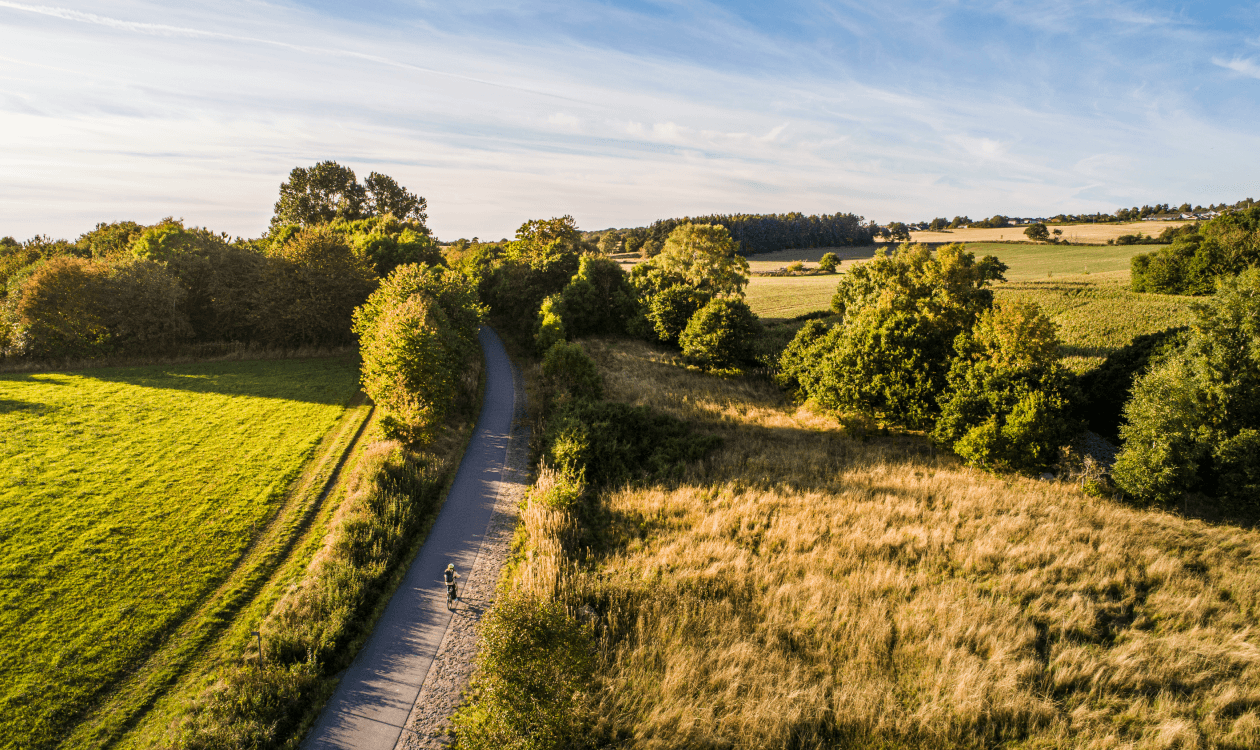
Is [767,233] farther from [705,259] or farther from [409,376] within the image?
[409,376]

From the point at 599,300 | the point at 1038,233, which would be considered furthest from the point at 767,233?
the point at 599,300

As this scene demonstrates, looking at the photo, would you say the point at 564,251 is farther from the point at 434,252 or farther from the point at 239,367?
the point at 239,367

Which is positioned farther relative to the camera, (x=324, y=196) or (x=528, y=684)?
(x=324, y=196)

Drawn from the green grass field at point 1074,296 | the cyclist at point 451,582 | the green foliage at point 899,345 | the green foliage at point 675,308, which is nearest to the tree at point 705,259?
the green foliage at point 675,308

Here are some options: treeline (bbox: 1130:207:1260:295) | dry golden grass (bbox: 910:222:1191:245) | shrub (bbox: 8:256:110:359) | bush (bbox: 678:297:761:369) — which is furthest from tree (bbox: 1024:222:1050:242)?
shrub (bbox: 8:256:110:359)

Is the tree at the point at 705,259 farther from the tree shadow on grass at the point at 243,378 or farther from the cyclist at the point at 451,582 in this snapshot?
the cyclist at the point at 451,582

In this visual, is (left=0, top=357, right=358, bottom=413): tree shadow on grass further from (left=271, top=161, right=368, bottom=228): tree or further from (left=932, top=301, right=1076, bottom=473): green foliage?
(left=271, top=161, right=368, bottom=228): tree

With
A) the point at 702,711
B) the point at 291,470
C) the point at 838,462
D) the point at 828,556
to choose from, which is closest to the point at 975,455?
the point at 838,462
